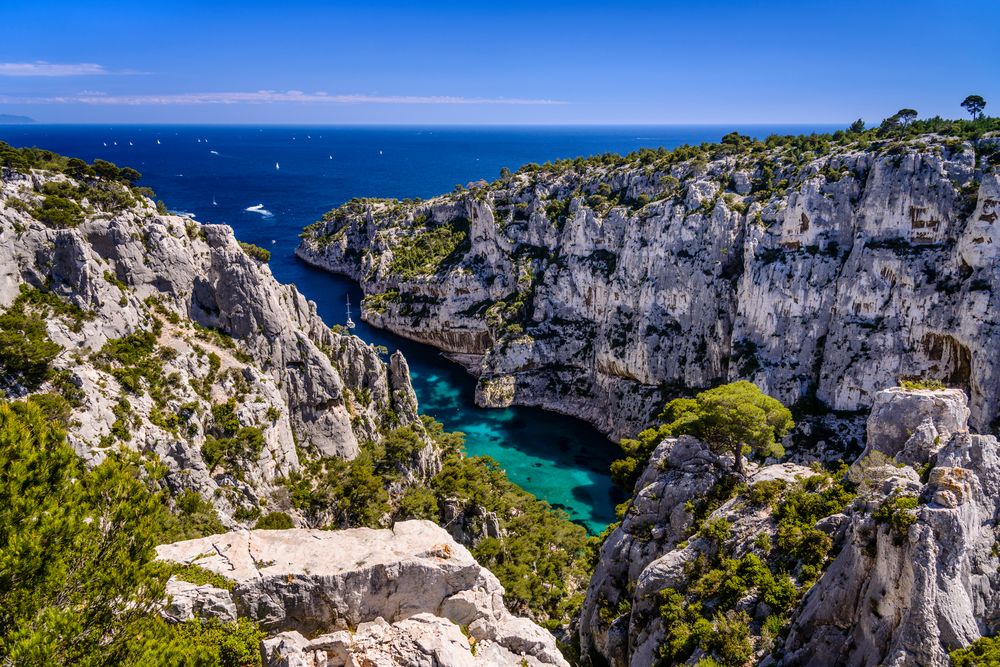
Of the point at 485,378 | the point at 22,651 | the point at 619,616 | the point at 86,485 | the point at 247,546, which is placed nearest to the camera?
the point at 22,651

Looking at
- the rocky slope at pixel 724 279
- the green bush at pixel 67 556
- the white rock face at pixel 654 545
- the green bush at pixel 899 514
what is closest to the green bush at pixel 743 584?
the white rock face at pixel 654 545

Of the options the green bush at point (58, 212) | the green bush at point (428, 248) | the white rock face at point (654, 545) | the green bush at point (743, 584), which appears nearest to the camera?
the green bush at point (743, 584)

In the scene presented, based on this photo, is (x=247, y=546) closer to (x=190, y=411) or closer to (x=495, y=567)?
(x=190, y=411)

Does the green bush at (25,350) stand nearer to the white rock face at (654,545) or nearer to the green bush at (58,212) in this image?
the green bush at (58,212)

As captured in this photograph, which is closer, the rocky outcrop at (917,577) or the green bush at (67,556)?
the green bush at (67,556)

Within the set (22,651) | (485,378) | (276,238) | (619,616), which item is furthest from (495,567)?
(276,238)

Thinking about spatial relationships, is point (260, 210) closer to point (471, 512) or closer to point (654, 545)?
point (471, 512)
